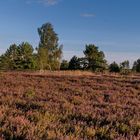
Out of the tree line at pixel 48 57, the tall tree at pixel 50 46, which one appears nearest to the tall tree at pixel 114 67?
the tree line at pixel 48 57

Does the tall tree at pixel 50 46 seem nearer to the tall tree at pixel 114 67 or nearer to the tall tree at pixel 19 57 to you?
the tall tree at pixel 19 57

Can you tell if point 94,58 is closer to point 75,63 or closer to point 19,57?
point 75,63

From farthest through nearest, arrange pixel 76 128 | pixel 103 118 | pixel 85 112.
Result: pixel 85 112, pixel 103 118, pixel 76 128

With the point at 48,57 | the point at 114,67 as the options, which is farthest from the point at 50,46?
the point at 114,67

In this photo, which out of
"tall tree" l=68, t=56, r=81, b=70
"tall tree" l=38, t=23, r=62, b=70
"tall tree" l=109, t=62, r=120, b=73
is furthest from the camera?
"tall tree" l=109, t=62, r=120, b=73

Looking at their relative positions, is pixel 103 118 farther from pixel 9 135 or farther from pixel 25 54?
pixel 25 54

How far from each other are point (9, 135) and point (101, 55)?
96572 millimetres

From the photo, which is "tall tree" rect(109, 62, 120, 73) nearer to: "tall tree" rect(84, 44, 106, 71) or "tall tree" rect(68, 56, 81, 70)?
"tall tree" rect(84, 44, 106, 71)

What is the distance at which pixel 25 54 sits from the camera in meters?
100

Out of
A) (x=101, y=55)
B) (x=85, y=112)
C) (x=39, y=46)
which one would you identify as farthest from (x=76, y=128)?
(x=101, y=55)

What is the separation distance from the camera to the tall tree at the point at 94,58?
9925 cm

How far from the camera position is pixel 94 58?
99125 mm

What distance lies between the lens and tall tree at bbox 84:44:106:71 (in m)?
99.2

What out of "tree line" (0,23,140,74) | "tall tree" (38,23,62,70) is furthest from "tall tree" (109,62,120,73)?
"tall tree" (38,23,62,70)
